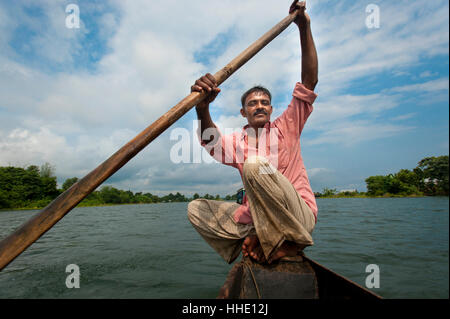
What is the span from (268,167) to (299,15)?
166 cm

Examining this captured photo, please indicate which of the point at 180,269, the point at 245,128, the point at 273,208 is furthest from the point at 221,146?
the point at 180,269

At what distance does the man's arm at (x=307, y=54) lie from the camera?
1.85 meters

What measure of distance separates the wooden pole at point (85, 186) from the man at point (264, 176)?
Answer: 0.25 metres

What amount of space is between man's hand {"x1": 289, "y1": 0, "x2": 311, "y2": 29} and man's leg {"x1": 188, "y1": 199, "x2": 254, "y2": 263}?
1.85 metres

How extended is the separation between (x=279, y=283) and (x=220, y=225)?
2.26 ft

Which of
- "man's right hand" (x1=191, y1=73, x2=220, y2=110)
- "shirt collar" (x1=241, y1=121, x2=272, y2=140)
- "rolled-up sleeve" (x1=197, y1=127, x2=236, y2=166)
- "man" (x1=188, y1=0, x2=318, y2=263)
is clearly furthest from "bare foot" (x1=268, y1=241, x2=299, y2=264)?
"man's right hand" (x1=191, y1=73, x2=220, y2=110)

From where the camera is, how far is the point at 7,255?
1066mm

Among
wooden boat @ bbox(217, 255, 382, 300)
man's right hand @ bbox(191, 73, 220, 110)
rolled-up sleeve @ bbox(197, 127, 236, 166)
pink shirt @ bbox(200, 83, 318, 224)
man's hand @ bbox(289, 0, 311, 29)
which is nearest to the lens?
wooden boat @ bbox(217, 255, 382, 300)

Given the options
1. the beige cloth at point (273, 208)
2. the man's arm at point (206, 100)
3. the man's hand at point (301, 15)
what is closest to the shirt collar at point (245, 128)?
the man's arm at point (206, 100)

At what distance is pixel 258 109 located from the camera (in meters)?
2.03

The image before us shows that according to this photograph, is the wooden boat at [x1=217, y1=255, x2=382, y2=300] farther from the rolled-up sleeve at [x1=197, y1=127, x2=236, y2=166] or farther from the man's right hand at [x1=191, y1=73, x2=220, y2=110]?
the man's right hand at [x1=191, y1=73, x2=220, y2=110]

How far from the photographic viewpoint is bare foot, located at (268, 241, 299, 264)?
1.46m

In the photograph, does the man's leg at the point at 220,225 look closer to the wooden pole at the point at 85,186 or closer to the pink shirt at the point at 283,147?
the pink shirt at the point at 283,147
